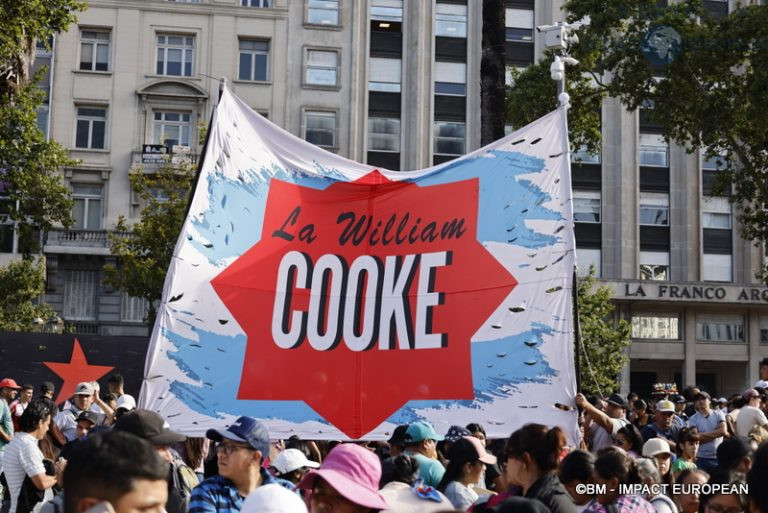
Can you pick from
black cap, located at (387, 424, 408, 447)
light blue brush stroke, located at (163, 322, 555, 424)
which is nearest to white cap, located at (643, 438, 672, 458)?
light blue brush stroke, located at (163, 322, 555, 424)

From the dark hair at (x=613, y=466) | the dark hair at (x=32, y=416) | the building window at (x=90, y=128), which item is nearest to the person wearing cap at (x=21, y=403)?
the dark hair at (x=32, y=416)

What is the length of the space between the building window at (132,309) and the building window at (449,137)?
14.1 m

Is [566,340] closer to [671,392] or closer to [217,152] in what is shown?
[217,152]

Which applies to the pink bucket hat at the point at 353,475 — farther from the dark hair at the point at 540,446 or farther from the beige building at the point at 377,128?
the beige building at the point at 377,128

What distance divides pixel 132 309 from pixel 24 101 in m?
24.2

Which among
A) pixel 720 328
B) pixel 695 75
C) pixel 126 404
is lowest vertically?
pixel 126 404

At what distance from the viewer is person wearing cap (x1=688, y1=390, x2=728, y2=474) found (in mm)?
12539

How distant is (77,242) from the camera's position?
43719 mm

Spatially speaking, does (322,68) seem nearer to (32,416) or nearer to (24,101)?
(24,101)

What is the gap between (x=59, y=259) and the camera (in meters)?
44.0

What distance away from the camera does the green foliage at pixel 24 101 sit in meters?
18.5

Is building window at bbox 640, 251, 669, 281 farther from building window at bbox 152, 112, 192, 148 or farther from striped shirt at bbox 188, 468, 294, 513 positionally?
striped shirt at bbox 188, 468, 294, 513

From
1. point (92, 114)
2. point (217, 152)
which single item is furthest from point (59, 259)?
point (217, 152)

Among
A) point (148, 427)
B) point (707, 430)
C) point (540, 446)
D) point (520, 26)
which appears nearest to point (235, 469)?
point (148, 427)
